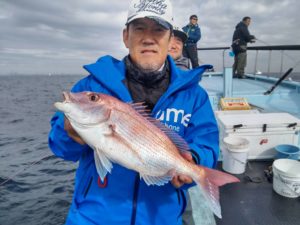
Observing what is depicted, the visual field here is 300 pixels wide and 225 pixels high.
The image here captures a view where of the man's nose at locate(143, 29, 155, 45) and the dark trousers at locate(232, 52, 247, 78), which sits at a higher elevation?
the man's nose at locate(143, 29, 155, 45)

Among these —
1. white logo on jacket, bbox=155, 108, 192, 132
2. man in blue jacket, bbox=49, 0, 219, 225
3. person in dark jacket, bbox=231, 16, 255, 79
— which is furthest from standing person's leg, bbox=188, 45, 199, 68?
white logo on jacket, bbox=155, 108, 192, 132

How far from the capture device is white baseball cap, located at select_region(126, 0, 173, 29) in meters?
2.66

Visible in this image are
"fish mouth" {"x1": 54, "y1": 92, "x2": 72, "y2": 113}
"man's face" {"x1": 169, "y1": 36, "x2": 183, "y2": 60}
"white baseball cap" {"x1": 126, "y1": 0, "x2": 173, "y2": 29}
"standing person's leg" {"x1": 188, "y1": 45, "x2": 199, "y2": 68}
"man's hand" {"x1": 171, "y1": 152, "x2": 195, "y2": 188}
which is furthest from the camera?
"standing person's leg" {"x1": 188, "y1": 45, "x2": 199, "y2": 68}

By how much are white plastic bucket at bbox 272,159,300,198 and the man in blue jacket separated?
190 centimetres

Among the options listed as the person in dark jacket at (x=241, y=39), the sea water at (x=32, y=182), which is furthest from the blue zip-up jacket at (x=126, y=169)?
the person in dark jacket at (x=241, y=39)

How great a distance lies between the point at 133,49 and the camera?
9.16ft

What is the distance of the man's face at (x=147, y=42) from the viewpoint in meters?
2.73

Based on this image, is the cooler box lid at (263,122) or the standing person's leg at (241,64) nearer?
the cooler box lid at (263,122)

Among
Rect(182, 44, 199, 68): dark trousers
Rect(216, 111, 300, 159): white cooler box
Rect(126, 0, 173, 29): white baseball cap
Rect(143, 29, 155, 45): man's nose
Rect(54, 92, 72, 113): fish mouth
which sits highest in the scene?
Rect(126, 0, 173, 29): white baseball cap

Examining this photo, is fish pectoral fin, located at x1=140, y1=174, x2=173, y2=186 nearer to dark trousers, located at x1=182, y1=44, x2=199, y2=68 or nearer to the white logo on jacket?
the white logo on jacket

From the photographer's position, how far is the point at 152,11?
8.79 feet

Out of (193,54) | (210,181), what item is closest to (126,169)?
(210,181)

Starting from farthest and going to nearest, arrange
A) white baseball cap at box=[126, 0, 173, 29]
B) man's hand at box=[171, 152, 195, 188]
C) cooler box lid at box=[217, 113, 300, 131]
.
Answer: cooler box lid at box=[217, 113, 300, 131]
white baseball cap at box=[126, 0, 173, 29]
man's hand at box=[171, 152, 195, 188]

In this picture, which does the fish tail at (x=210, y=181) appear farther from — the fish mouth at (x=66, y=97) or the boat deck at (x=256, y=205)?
the boat deck at (x=256, y=205)
